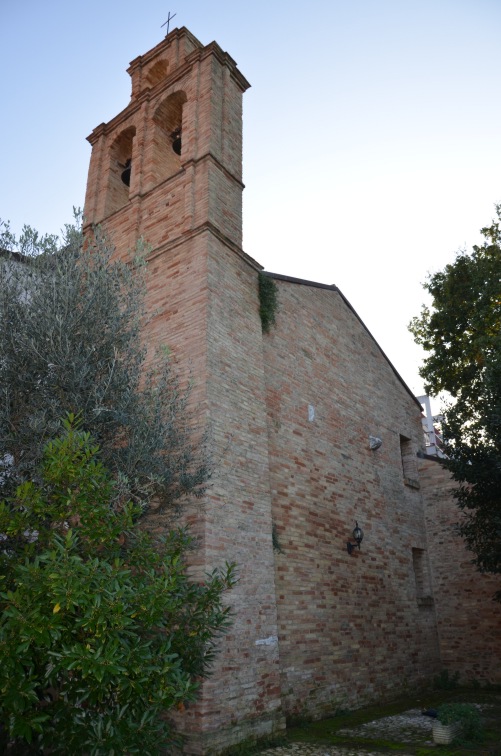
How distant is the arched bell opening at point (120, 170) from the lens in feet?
35.6

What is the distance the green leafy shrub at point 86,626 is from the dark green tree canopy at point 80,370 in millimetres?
662

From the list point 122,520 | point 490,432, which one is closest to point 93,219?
point 122,520

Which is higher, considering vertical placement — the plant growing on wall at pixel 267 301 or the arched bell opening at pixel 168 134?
the arched bell opening at pixel 168 134

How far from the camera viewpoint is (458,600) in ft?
38.5

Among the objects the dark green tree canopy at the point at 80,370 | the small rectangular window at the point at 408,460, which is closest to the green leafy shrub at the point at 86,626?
the dark green tree canopy at the point at 80,370

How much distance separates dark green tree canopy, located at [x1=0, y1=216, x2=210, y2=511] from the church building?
3.20 ft

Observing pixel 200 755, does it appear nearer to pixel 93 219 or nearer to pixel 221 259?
pixel 221 259

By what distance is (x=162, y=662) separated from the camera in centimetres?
380

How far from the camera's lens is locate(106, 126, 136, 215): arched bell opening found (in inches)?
427

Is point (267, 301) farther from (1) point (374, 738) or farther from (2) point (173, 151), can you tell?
(1) point (374, 738)

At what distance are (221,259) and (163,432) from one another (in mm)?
3693

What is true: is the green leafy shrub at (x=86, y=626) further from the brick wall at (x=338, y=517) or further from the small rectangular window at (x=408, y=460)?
the small rectangular window at (x=408, y=460)

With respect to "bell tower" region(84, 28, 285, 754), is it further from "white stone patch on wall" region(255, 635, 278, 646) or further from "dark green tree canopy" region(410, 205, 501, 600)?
"dark green tree canopy" region(410, 205, 501, 600)

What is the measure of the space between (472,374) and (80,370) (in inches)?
471
